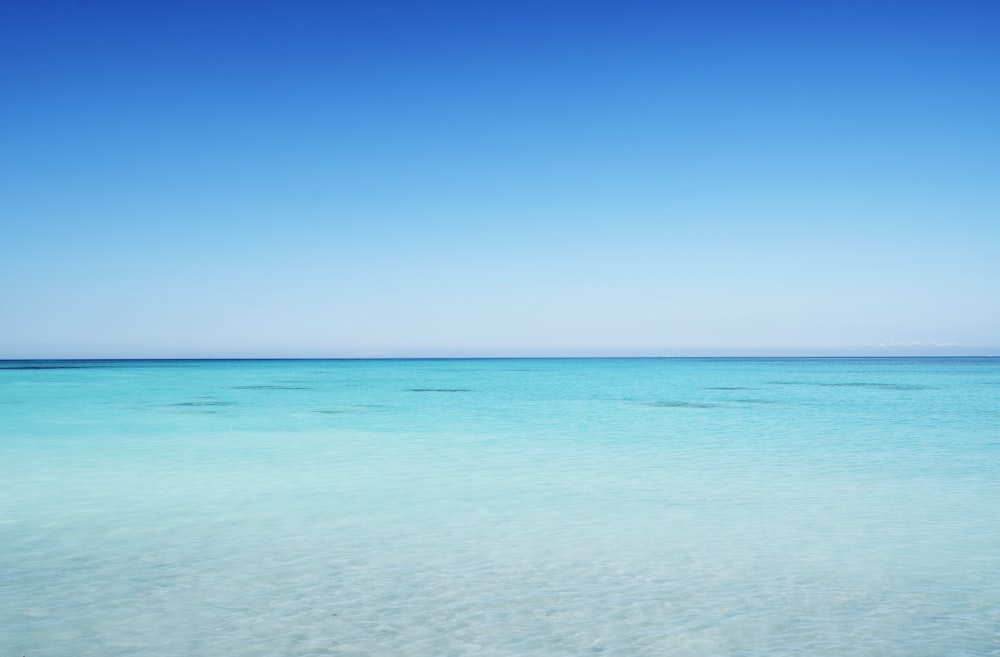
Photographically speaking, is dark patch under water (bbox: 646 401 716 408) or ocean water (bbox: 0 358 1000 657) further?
dark patch under water (bbox: 646 401 716 408)

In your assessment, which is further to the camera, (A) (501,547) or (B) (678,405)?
(B) (678,405)

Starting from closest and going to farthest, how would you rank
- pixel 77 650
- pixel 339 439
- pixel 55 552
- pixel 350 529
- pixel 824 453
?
1. pixel 77 650
2. pixel 55 552
3. pixel 350 529
4. pixel 824 453
5. pixel 339 439

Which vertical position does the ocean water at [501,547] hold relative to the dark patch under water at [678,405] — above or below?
above

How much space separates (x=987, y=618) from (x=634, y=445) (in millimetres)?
8123

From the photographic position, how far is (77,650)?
145 inches

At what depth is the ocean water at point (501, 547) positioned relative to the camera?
392cm

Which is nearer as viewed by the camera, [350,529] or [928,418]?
[350,529]

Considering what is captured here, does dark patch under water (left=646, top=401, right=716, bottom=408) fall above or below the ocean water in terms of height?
below

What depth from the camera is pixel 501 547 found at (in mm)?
5707

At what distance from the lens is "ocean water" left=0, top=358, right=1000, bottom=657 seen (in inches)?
154

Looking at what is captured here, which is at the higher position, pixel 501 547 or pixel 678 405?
pixel 501 547

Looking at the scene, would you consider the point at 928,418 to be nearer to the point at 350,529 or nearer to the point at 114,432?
the point at 350,529

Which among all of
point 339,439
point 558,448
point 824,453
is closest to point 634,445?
point 558,448

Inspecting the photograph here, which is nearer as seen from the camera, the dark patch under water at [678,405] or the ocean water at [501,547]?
the ocean water at [501,547]
